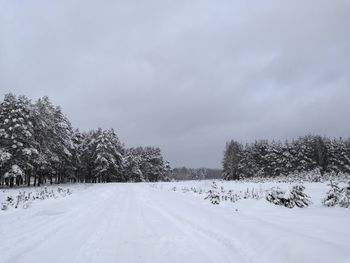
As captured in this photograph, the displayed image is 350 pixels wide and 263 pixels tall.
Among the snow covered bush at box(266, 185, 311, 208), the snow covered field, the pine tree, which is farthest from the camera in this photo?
the pine tree

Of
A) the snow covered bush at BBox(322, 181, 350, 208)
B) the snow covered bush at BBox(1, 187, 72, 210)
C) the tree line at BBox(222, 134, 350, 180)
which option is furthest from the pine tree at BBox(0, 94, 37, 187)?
the tree line at BBox(222, 134, 350, 180)

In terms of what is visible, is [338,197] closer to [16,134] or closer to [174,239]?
[174,239]

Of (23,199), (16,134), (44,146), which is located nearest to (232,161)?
(44,146)

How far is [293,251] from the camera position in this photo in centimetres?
631

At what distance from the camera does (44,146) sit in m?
45.1

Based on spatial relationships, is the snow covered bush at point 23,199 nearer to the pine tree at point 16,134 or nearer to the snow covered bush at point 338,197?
the pine tree at point 16,134

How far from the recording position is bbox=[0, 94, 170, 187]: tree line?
3762cm

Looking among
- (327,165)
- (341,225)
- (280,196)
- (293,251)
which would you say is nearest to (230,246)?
(293,251)

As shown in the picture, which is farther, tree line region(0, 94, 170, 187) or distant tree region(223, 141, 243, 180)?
distant tree region(223, 141, 243, 180)

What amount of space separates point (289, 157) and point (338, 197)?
68.5 m

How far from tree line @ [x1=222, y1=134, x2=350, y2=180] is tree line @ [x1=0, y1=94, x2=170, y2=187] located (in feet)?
104

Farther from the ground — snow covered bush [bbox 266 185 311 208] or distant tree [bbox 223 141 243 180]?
distant tree [bbox 223 141 243 180]

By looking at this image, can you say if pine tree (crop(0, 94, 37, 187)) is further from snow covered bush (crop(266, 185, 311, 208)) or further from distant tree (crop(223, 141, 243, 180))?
distant tree (crop(223, 141, 243, 180))

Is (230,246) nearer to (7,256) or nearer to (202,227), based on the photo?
(202,227)
